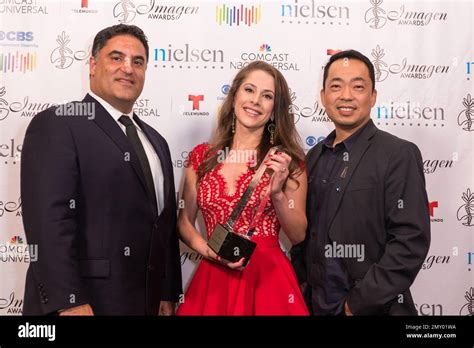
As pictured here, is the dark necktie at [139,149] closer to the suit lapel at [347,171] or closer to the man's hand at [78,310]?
the man's hand at [78,310]

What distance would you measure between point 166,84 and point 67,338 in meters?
1.16

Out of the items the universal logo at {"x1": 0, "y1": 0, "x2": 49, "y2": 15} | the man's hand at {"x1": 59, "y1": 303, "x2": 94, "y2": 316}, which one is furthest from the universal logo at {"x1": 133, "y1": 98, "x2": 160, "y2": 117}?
the man's hand at {"x1": 59, "y1": 303, "x2": 94, "y2": 316}

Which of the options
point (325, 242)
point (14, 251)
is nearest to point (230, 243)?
point (325, 242)

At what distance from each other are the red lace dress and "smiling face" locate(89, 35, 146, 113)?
0.45 m

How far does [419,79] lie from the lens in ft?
7.77

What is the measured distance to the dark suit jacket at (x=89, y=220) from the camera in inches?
65.6

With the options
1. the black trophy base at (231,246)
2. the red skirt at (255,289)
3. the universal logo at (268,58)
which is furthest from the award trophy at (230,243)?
the universal logo at (268,58)

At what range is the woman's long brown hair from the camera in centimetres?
206

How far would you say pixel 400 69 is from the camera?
7.74ft

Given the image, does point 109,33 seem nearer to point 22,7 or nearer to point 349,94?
point 22,7

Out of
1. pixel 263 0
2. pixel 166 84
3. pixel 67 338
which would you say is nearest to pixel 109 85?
pixel 166 84

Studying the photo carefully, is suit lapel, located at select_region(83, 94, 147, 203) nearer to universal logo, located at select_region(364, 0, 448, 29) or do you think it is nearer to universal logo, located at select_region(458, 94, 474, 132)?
universal logo, located at select_region(364, 0, 448, 29)

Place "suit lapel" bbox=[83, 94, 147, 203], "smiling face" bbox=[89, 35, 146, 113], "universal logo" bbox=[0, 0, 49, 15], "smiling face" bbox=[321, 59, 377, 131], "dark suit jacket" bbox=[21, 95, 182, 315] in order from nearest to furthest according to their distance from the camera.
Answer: "dark suit jacket" bbox=[21, 95, 182, 315], "suit lapel" bbox=[83, 94, 147, 203], "smiling face" bbox=[89, 35, 146, 113], "smiling face" bbox=[321, 59, 377, 131], "universal logo" bbox=[0, 0, 49, 15]

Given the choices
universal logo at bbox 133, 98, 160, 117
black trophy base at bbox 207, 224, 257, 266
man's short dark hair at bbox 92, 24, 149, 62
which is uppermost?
man's short dark hair at bbox 92, 24, 149, 62
